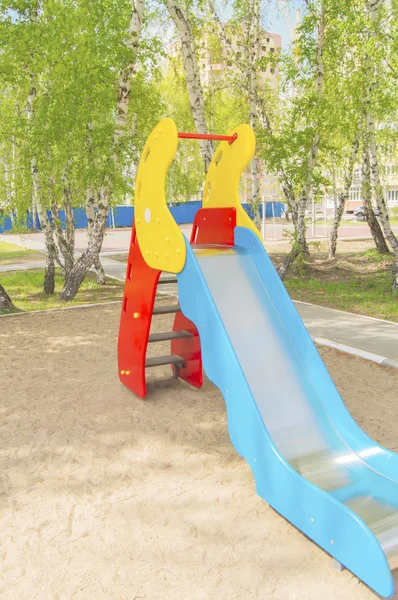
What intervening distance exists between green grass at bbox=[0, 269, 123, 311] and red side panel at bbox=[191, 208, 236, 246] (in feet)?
16.6

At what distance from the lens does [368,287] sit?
10273mm

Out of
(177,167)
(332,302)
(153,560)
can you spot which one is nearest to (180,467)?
(153,560)

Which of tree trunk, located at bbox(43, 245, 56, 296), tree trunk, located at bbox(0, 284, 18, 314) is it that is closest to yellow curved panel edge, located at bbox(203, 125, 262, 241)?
tree trunk, located at bbox(0, 284, 18, 314)

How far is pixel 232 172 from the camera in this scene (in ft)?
15.3

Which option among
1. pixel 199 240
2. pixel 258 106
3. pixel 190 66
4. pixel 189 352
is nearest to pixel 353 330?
pixel 189 352

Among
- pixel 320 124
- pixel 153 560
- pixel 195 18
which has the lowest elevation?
pixel 153 560

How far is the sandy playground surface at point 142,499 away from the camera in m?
2.50

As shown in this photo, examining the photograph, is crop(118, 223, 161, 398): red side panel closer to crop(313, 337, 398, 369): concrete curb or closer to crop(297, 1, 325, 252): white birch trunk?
crop(313, 337, 398, 369): concrete curb

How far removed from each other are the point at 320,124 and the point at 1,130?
5530 mm

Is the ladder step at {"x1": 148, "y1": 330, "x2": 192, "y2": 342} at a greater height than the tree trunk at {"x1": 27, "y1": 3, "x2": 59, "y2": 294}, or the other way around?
the tree trunk at {"x1": 27, "y1": 3, "x2": 59, "y2": 294}

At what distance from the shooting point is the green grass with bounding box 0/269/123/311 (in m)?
9.65

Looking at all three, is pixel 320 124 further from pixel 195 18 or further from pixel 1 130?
pixel 1 130

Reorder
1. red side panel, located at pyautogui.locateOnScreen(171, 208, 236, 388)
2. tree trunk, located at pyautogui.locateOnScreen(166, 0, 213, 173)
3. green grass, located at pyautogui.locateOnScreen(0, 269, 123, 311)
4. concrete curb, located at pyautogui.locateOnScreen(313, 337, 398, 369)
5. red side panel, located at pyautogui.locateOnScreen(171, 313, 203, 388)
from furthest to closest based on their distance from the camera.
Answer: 1. green grass, located at pyautogui.locateOnScreen(0, 269, 123, 311)
2. tree trunk, located at pyautogui.locateOnScreen(166, 0, 213, 173)
3. concrete curb, located at pyautogui.locateOnScreen(313, 337, 398, 369)
4. red side panel, located at pyautogui.locateOnScreen(171, 313, 203, 388)
5. red side panel, located at pyautogui.locateOnScreen(171, 208, 236, 388)

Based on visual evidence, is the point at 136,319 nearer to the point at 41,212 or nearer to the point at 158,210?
the point at 158,210
